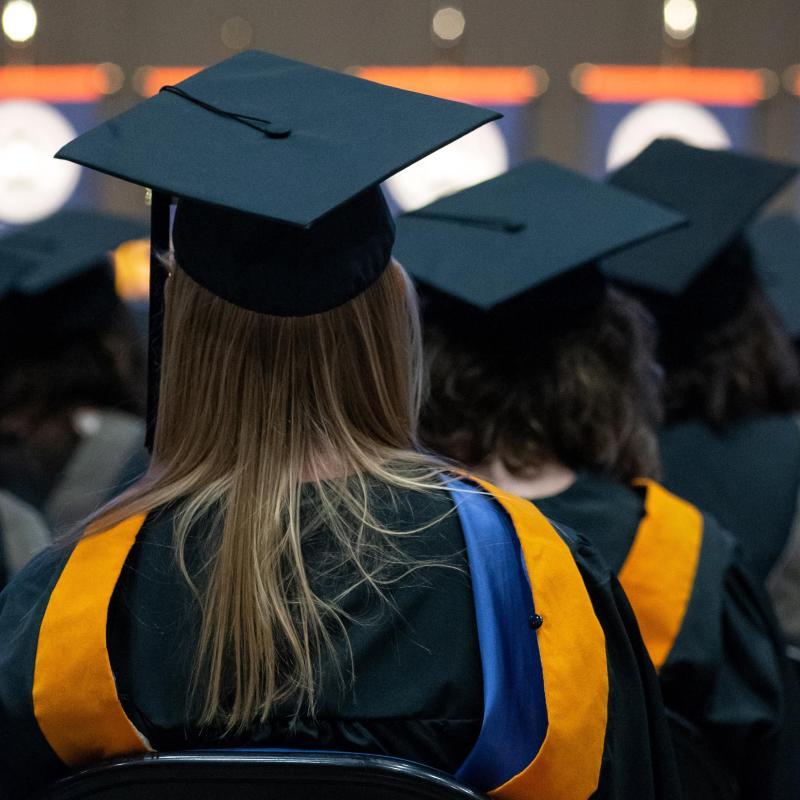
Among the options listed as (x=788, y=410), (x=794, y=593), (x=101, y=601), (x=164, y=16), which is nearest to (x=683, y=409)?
(x=788, y=410)

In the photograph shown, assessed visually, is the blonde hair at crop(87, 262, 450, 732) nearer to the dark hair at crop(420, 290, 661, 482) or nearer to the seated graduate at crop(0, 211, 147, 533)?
the dark hair at crop(420, 290, 661, 482)

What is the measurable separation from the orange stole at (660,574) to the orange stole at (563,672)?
19.1 inches

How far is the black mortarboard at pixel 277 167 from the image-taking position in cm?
138

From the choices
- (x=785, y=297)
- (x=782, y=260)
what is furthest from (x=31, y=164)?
(x=785, y=297)

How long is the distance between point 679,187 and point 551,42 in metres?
3.68

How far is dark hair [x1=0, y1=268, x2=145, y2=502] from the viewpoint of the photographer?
313cm

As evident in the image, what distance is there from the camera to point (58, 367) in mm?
3217

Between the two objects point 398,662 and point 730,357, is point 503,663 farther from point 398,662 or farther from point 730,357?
point 730,357

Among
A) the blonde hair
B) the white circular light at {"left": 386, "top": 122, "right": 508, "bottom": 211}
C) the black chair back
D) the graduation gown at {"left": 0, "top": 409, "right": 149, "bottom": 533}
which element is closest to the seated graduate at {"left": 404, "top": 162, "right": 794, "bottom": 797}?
the blonde hair

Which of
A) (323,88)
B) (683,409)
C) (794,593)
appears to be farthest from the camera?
(683,409)

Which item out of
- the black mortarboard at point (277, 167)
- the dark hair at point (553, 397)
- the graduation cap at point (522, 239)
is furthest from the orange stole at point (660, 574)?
the black mortarboard at point (277, 167)

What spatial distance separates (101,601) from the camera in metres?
1.33

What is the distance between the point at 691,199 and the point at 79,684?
1865mm

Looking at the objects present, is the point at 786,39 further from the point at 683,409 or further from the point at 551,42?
the point at 683,409
